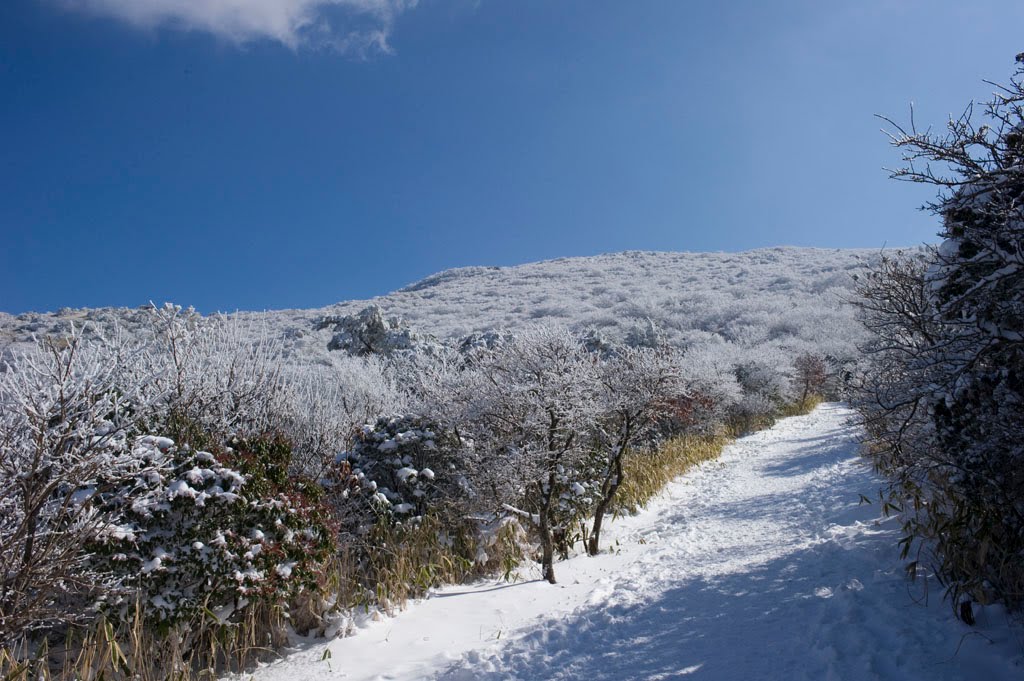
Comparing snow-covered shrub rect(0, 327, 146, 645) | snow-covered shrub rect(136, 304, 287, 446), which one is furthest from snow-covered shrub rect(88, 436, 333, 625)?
snow-covered shrub rect(136, 304, 287, 446)

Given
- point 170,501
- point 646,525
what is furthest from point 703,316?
point 170,501

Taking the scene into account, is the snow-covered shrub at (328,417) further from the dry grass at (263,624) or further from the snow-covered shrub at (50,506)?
the snow-covered shrub at (50,506)

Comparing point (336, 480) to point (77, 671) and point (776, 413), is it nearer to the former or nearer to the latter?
point (77, 671)

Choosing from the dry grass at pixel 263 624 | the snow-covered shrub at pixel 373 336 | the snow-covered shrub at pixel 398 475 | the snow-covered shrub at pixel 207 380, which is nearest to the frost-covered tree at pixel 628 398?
the dry grass at pixel 263 624

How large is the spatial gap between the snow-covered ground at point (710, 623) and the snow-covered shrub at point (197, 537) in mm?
705

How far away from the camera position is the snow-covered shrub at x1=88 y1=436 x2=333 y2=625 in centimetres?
365

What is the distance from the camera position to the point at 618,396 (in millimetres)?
6684

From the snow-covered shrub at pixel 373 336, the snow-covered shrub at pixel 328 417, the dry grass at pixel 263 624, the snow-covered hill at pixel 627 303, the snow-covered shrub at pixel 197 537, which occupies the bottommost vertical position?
the dry grass at pixel 263 624

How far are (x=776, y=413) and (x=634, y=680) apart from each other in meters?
18.1

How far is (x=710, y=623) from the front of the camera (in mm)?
4086

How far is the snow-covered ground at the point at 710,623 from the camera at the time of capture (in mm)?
3258

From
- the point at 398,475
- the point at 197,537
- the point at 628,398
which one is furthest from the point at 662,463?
the point at 197,537

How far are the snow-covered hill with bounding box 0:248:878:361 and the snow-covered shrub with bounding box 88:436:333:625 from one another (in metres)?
14.5

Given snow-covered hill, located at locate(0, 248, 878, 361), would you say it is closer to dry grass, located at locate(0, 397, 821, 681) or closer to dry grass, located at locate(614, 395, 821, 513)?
dry grass, located at locate(614, 395, 821, 513)
